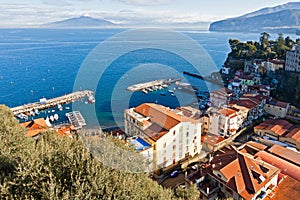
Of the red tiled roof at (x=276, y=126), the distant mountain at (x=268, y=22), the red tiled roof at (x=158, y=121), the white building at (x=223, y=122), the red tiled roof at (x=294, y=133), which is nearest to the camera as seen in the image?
the red tiled roof at (x=158, y=121)

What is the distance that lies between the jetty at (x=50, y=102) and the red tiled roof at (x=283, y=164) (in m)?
20.6

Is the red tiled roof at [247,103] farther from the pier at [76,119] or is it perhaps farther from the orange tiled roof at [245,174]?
the pier at [76,119]

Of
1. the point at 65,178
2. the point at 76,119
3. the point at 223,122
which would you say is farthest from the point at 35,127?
the point at 223,122

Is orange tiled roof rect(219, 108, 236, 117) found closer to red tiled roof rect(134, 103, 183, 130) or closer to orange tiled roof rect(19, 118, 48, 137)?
red tiled roof rect(134, 103, 183, 130)

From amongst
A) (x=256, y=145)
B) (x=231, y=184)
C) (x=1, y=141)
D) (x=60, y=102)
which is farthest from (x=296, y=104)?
(x=60, y=102)

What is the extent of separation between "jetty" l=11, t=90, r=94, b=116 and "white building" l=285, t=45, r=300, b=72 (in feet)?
72.1

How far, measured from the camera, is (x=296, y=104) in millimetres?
19984

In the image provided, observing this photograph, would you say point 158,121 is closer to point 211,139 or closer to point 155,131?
point 155,131

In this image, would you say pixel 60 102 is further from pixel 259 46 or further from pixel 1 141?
pixel 259 46

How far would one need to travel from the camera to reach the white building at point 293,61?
2262cm

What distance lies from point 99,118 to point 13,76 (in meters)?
25.8

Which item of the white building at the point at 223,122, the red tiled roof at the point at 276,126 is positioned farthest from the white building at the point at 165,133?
the red tiled roof at the point at 276,126

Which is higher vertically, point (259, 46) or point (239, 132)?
point (259, 46)

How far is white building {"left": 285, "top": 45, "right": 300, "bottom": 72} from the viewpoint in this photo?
22625 mm
